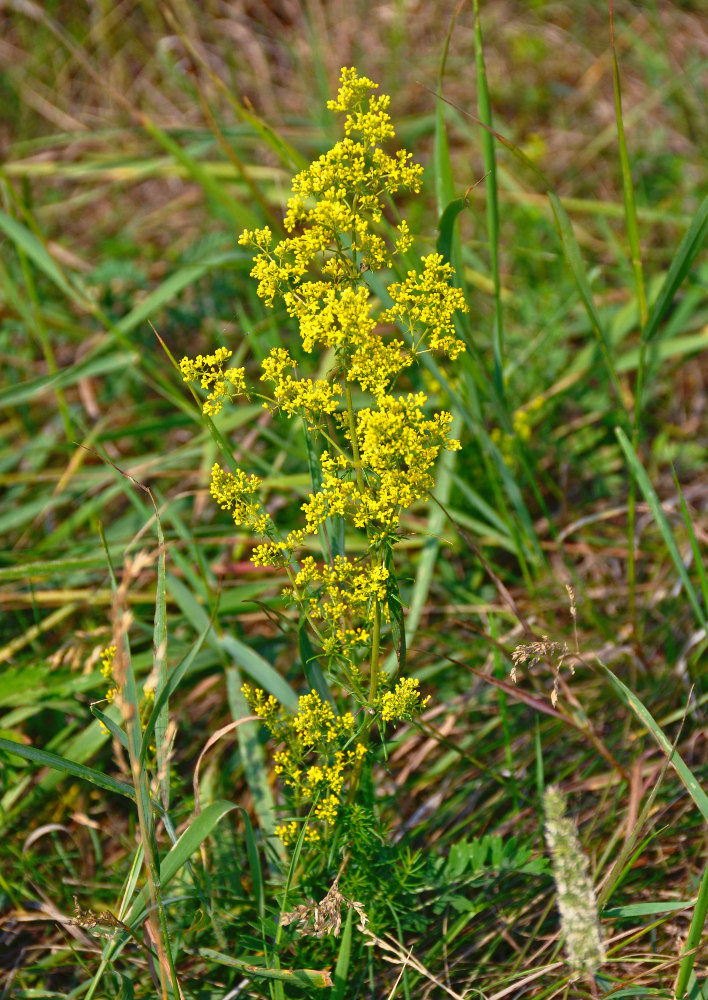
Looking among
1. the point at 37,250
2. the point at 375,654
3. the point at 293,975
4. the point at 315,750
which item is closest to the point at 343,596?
the point at 375,654

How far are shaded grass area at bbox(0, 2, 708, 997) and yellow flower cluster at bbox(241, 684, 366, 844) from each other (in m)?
0.18

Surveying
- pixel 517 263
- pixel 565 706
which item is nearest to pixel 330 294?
pixel 565 706

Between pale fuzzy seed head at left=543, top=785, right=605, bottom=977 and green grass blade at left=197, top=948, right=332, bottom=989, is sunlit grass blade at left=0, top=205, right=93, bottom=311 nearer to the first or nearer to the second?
green grass blade at left=197, top=948, right=332, bottom=989

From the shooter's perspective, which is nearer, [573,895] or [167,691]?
[573,895]

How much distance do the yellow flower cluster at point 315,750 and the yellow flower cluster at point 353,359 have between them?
159mm

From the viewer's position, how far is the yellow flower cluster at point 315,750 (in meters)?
1.71

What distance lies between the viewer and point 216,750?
255 centimetres

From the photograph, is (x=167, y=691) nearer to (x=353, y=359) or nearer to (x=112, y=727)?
(x=112, y=727)

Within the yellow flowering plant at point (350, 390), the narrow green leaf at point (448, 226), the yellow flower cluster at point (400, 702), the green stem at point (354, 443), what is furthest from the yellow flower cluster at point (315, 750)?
the narrow green leaf at point (448, 226)

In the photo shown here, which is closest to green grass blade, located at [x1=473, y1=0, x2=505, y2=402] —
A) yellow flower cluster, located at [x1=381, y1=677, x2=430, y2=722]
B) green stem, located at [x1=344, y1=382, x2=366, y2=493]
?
green stem, located at [x1=344, y1=382, x2=366, y2=493]

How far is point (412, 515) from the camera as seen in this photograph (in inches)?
119

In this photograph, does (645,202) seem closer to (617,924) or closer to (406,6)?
(406,6)

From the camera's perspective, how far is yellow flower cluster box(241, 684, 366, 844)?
5.62ft

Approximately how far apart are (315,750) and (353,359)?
881 mm
